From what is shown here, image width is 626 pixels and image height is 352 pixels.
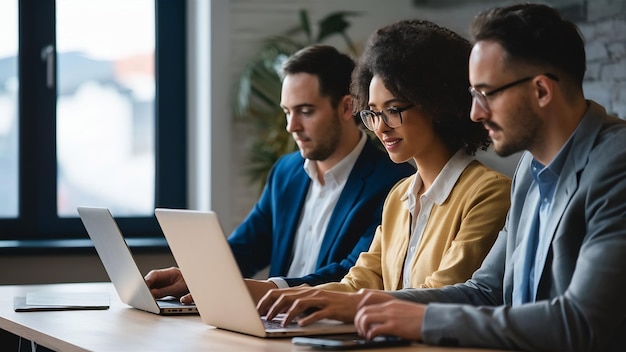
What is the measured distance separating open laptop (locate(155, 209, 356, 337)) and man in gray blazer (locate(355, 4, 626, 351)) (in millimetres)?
189

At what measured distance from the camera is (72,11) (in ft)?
16.3

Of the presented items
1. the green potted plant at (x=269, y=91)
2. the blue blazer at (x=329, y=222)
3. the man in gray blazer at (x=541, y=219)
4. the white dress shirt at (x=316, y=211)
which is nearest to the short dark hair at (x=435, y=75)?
the man in gray blazer at (x=541, y=219)

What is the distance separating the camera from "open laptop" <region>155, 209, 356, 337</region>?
191 centimetres

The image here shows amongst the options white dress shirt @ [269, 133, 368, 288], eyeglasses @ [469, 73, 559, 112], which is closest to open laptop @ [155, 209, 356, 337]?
eyeglasses @ [469, 73, 559, 112]

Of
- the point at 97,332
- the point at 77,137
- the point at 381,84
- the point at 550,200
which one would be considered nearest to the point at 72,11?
the point at 77,137

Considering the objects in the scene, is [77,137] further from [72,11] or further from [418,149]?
[418,149]

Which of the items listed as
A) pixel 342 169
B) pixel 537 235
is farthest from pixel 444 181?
pixel 342 169

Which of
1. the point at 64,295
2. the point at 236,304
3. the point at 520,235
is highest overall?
the point at 520,235

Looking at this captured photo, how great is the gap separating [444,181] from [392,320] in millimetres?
768

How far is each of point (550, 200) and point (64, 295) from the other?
1.41m

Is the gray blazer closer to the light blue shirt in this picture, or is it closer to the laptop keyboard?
the light blue shirt

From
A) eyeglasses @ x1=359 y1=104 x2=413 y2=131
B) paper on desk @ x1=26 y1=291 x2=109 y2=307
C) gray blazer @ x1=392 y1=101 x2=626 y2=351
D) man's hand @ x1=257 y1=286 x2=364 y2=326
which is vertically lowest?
paper on desk @ x1=26 y1=291 x2=109 y2=307

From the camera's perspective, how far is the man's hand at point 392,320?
70.3 inches

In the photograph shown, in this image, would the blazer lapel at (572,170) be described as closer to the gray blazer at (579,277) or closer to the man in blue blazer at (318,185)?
the gray blazer at (579,277)
